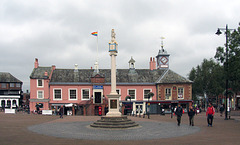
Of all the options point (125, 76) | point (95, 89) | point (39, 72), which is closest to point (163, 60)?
point (125, 76)

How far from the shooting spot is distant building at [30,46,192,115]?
4509 centimetres

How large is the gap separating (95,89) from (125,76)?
6850 mm

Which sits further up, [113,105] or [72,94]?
[113,105]

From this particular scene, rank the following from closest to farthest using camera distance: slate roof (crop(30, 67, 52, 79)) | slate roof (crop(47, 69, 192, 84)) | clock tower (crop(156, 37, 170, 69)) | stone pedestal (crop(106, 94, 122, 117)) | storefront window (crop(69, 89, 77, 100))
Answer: stone pedestal (crop(106, 94, 122, 117)), storefront window (crop(69, 89, 77, 100)), slate roof (crop(30, 67, 52, 79)), slate roof (crop(47, 69, 192, 84)), clock tower (crop(156, 37, 170, 69))

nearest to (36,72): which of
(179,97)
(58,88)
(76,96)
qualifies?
(58,88)

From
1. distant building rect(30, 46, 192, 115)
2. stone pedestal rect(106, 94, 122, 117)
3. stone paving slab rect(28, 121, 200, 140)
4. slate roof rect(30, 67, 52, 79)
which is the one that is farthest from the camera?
slate roof rect(30, 67, 52, 79)

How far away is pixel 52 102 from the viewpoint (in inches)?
1773

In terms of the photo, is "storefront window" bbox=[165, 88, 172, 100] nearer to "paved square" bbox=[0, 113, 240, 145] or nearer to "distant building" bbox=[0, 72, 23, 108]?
"paved square" bbox=[0, 113, 240, 145]

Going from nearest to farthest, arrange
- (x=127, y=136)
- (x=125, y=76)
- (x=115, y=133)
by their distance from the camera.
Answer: (x=127, y=136) → (x=115, y=133) → (x=125, y=76)

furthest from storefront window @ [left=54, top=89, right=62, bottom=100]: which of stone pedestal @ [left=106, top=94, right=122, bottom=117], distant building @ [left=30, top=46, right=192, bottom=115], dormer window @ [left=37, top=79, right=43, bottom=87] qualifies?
stone pedestal @ [left=106, top=94, right=122, bottom=117]

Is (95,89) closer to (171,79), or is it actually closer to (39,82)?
(39,82)

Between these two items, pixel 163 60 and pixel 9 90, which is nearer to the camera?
pixel 163 60

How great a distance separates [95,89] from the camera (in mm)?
45438

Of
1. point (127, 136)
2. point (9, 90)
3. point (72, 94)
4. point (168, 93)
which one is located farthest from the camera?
point (9, 90)
